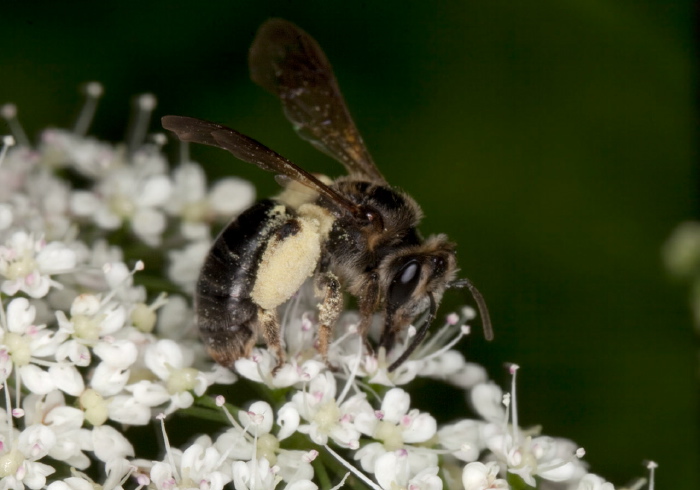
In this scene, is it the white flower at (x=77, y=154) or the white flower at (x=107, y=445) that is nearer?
the white flower at (x=107, y=445)

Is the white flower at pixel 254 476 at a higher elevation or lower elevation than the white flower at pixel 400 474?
lower

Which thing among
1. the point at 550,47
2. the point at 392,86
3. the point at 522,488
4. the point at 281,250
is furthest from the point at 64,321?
the point at 550,47

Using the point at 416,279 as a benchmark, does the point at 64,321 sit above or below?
below

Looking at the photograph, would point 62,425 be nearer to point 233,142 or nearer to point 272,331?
point 272,331

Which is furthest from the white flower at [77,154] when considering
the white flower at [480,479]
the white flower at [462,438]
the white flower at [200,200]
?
the white flower at [480,479]

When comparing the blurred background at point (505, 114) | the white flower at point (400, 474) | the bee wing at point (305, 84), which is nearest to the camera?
the white flower at point (400, 474)

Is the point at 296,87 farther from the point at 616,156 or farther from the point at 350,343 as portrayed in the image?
the point at 616,156

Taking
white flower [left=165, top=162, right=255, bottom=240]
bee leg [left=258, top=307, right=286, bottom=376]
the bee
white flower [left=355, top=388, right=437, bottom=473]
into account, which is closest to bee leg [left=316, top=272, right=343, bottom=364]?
the bee

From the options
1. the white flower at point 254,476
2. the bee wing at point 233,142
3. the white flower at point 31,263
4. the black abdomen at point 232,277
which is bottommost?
the white flower at point 254,476

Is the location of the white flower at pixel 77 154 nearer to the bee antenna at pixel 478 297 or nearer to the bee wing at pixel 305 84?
the bee wing at pixel 305 84
